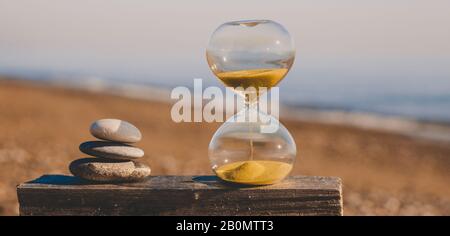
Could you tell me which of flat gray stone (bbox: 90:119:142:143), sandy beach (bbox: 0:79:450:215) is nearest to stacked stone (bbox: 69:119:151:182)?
flat gray stone (bbox: 90:119:142:143)

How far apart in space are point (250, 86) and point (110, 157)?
1016mm

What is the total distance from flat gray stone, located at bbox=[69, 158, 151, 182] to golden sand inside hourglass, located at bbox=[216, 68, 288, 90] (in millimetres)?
854

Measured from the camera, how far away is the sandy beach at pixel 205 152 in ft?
30.8

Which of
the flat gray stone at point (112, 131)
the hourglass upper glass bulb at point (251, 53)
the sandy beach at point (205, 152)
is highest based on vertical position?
the sandy beach at point (205, 152)

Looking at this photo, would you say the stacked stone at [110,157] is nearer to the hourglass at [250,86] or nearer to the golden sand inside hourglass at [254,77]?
the hourglass at [250,86]

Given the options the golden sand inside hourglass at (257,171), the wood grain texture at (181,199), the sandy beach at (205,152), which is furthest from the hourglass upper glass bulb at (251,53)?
the sandy beach at (205,152)

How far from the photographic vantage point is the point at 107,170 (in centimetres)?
411

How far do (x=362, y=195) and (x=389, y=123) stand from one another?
12144mm

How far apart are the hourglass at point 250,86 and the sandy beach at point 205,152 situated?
12.1ft

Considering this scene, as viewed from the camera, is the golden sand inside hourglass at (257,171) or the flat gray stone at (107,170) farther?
the flat gray stone at (107,170)

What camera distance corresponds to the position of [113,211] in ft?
13.0

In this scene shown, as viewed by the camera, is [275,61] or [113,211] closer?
[275,61]
